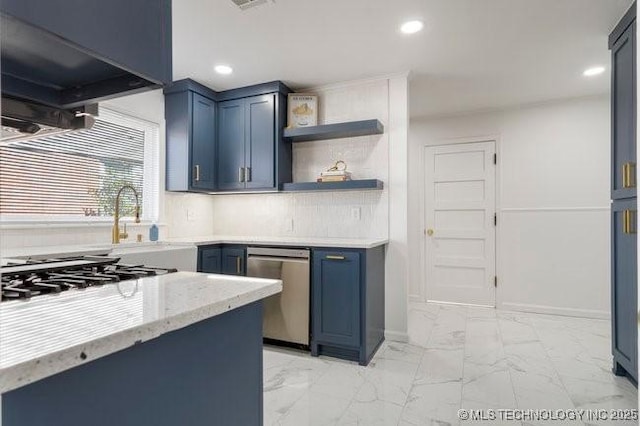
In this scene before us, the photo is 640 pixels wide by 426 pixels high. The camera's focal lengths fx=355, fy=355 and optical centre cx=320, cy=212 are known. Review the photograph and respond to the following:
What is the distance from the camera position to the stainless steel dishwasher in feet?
9.57

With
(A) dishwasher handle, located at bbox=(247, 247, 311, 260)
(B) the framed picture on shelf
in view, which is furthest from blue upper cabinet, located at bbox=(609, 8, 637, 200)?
(B) the framed picture on shelf

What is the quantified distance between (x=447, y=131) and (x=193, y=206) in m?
3.27

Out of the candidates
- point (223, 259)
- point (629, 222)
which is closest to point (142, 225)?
point (223, 259)

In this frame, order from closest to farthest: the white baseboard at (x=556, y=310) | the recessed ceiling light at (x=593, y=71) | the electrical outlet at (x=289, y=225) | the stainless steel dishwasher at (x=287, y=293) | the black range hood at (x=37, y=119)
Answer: the black range hood at (x=37, y=119)
the stainless steel dishwasher at (x=287, y=293)
the recessed ceiling light at (x=593, y=71)
the electrical outlet at (x=289, y=225)
the white baseboard at (x=556, y=310)

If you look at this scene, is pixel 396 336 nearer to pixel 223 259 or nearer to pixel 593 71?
pixel 223 259

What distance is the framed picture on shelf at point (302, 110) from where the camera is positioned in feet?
11.5

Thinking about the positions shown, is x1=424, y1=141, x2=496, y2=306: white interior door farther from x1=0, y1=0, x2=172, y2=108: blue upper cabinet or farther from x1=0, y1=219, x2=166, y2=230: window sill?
x1=0, y1=0, x2=172, y2=108: blue upper cabinet

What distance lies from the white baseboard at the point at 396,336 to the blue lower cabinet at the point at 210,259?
65.1 inches

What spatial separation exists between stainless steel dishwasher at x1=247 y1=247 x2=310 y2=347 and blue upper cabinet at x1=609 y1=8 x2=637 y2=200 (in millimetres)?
2249

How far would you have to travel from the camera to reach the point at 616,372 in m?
2.49

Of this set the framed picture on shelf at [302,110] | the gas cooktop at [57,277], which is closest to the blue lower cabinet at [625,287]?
the framed picture on shelf at [302,110]

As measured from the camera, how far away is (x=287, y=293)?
2.97m

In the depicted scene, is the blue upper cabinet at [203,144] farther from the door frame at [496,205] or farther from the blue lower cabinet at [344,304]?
the door frame at [496,205]

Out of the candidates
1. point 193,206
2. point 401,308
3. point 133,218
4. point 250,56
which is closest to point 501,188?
point 401,308
